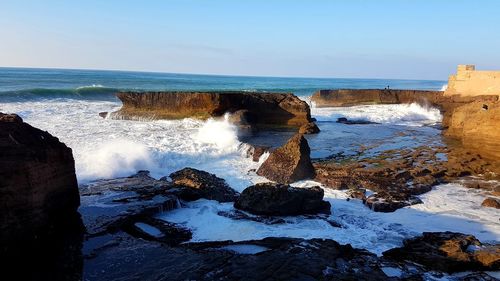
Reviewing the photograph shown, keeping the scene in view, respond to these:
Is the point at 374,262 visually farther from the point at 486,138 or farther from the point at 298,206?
the point at 486,138

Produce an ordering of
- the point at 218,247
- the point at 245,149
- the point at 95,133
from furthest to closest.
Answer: the point at 95,133 → the point at 245,149 → the point at 218,247

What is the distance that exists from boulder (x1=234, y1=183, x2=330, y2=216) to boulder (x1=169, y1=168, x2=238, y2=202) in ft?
2.49

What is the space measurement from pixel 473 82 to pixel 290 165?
23401 mm

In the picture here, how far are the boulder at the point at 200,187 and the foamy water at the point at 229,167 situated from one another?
0.30 meters

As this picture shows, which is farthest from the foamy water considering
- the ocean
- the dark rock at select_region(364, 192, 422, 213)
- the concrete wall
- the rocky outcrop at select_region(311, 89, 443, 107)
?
the rocky outcrop at select_region(311, 89, 443, 107)

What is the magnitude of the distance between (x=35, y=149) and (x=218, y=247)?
270 centimetres

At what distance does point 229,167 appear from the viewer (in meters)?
12.1

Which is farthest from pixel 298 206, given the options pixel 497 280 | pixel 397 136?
pixel 397 136

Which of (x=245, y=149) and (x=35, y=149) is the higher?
(x=35, y=149)

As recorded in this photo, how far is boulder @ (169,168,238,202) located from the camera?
8281 millimetres

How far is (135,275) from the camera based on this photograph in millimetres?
4906

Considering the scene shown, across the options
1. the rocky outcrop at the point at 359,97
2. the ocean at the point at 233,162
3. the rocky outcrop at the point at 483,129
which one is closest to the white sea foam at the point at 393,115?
the ocean at the point at 233,162

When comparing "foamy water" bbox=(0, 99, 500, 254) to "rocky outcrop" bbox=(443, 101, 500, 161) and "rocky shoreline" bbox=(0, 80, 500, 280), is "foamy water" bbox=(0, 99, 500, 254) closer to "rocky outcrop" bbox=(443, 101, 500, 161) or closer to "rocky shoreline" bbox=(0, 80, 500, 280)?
"rocky shoreline" bbox=(0, 80, 500, 280)

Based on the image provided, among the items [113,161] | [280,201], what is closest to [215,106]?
[113,161]
